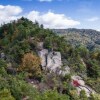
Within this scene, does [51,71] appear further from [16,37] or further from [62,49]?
[16,37]

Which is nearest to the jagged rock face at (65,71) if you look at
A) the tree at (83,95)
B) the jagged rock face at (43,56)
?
the jagged rock face at (43,56)

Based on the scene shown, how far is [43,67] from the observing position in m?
98.8

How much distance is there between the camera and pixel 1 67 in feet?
300

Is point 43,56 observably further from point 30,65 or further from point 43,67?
point 30,65

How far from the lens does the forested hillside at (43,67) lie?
86.8 metres

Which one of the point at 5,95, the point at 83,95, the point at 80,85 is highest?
the point at 5,95

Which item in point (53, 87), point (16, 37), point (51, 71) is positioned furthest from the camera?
point (16, 37)

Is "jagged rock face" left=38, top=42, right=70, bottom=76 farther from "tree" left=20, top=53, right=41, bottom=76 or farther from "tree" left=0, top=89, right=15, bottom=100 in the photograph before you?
"tree" left=0, top=89, right=15, bottom=100

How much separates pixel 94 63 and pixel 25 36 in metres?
26.7

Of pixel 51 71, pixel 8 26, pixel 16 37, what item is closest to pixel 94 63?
pixel 51 71

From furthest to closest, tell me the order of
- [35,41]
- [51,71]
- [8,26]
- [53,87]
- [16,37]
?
[8,26]
[16,37]
[35,41]
[51,71]
[53,87]

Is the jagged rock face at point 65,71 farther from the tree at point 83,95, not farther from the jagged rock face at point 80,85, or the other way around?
the tree at point 83,95

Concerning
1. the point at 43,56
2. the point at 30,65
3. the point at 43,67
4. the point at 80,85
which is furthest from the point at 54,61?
the point at 80,85

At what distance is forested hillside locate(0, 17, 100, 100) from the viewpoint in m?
86.8
